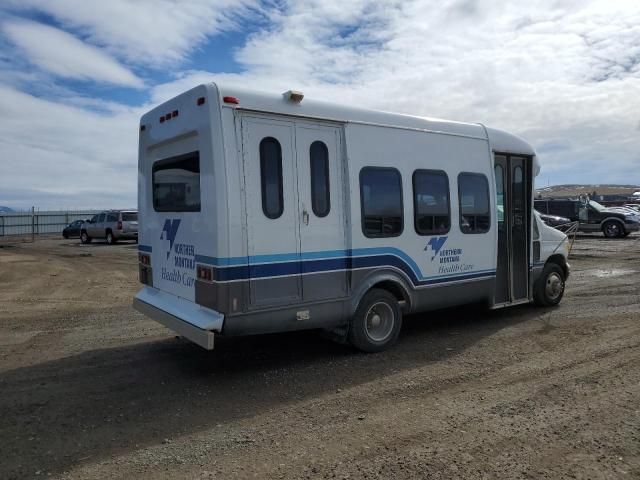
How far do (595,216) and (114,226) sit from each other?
932 inches

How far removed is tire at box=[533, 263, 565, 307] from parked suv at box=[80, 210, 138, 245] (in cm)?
2116

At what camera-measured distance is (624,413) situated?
440 cm

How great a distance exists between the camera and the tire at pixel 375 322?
19.9ft

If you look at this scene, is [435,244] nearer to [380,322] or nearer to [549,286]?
[380,322]

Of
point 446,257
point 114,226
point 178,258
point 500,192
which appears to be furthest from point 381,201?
point 114,226

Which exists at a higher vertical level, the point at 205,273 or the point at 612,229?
the point at 205,273

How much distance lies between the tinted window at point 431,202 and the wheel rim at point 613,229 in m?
21.9

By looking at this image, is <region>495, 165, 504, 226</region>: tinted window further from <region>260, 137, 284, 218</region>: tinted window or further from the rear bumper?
the rear bumper

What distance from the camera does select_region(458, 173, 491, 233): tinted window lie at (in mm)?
7113

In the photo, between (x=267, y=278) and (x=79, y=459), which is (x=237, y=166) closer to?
(x=267, y=278)

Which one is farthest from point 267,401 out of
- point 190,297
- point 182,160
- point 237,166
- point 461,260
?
point 461,260

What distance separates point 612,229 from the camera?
2523 cm

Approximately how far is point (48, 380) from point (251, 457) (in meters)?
2.81

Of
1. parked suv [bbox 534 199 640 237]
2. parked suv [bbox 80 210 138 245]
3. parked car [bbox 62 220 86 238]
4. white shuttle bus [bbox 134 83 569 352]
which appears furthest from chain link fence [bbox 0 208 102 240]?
white shuttle bus [bbox 134 83 569 352]
